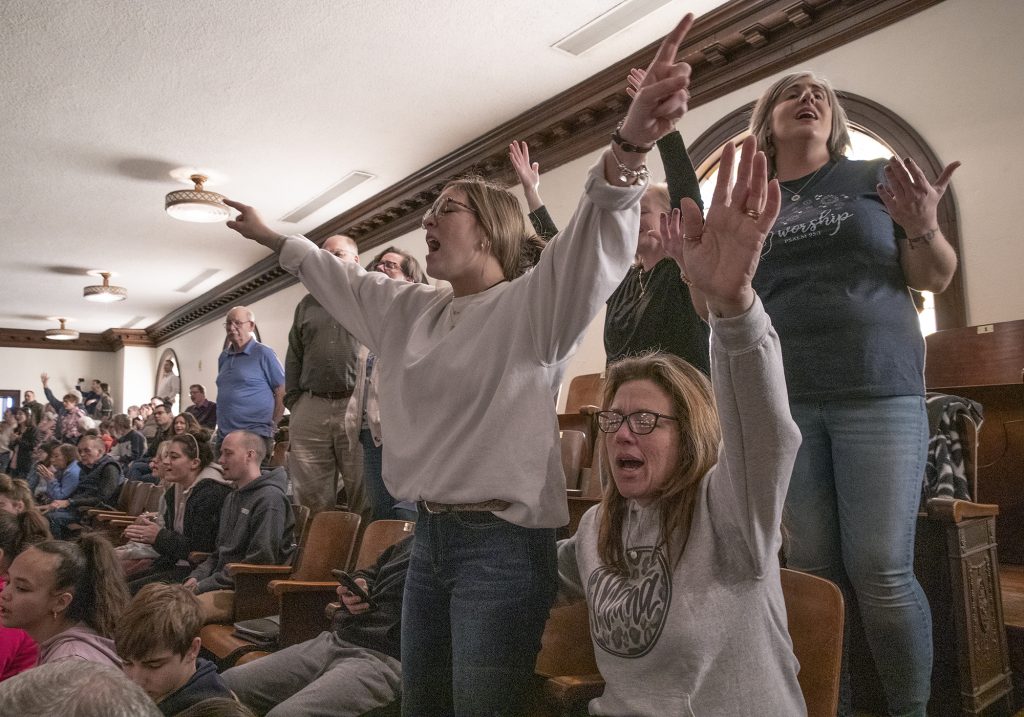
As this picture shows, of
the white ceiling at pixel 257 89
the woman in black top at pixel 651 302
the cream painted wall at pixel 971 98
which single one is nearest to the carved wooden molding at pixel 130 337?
the white ceiling at pixel 257 89

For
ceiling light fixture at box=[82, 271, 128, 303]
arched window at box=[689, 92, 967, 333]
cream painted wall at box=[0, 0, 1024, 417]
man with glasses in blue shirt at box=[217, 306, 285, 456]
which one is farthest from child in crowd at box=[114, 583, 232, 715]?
ceiling light fixture at box=[82, 271, 128, 303]

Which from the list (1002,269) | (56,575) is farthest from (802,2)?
(56,575)

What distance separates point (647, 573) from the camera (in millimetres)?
1185

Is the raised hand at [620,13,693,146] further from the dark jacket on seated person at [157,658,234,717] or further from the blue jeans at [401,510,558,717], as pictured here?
the dark jacket on seated person at [157,658,234,717]

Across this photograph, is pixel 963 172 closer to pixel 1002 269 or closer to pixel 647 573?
pixel 1002 269

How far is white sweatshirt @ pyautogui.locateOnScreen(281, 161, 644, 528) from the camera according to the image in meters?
1.18

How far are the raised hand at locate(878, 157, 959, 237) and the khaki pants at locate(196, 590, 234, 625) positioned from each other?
7.90 ft

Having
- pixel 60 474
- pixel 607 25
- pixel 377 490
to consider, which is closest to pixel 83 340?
pixel 60 474

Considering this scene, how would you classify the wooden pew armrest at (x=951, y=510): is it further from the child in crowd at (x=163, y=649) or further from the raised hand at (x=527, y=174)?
the child in crowd at (x=163, y=649)

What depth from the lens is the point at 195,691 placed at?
1731 mm

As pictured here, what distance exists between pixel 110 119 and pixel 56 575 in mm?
4325

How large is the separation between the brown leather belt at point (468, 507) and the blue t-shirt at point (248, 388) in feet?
13.3

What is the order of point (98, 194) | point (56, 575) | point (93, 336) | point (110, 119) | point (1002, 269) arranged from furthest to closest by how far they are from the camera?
point (93, 336) → point (98, 194) → point (110, 119) → point (1002, 269) → point (56, 575)

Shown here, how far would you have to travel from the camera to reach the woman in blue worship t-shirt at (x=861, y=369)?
1.41 meters
